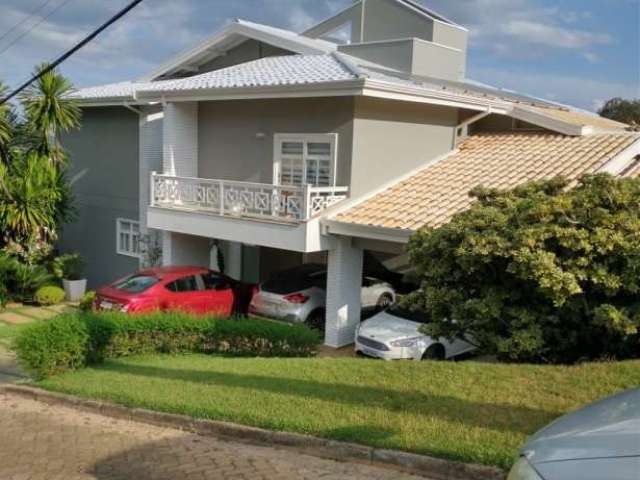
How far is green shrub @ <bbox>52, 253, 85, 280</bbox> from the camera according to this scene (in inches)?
738

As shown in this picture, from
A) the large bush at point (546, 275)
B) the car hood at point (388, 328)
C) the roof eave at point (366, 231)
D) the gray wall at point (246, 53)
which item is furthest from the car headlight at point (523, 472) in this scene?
the gray wall at point (246, 53)

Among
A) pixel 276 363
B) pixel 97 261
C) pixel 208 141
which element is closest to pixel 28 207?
pixel 97 261

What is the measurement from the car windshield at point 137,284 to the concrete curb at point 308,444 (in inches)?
185

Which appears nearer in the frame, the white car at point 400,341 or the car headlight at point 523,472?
the car headlight at point 523,472

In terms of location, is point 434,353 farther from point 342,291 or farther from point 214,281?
point 214,281

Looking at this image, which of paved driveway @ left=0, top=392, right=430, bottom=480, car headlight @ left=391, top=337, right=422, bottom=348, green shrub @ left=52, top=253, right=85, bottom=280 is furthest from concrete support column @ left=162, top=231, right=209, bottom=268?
paved driveway @ left=0, top=392, right=430, bottom=480

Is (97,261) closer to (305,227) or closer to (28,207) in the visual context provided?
(28,207)

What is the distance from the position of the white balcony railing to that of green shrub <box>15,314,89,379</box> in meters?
4.93

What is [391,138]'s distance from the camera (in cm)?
1445

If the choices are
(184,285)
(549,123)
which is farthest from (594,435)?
(549,123)

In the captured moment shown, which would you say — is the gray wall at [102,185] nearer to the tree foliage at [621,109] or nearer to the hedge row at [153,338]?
the hedge row at [153,338]

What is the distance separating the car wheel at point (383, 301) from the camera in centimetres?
1522

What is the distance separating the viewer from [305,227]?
12938mm

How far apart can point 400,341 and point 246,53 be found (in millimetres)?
Result: 10521
